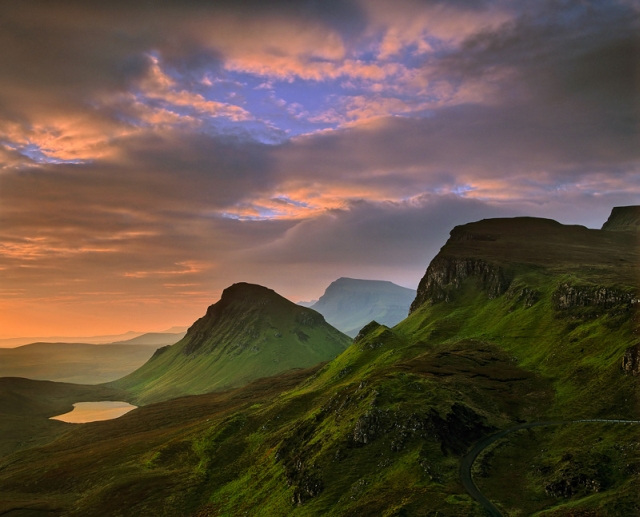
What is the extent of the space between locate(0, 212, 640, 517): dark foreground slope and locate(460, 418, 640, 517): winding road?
1619 mm

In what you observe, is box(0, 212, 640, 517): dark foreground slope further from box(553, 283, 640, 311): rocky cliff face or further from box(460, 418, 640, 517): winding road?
box(460, 418, 640, 517): winding road

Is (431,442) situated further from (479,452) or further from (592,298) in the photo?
(592,298)

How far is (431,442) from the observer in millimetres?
86312

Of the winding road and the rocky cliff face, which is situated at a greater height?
the rocky cliff face

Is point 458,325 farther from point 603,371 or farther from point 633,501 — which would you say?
point 633,501

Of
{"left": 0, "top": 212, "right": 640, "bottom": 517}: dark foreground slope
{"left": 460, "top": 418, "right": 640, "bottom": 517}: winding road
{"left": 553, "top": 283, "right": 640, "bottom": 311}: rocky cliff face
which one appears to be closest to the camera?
{"left": 460, "top": 418, "right": 640, "bottom": 517}: winding road

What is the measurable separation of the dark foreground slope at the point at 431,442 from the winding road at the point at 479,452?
63.7 inches

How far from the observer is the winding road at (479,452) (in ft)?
213

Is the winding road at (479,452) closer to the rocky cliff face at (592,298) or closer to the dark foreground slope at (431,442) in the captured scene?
the dark foreground slope at (431,442)

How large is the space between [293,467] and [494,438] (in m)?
46.1

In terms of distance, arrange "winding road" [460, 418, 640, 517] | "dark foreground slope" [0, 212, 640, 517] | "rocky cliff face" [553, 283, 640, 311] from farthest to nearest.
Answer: "rocky cliff face" [553, 283, 640, 311], "dark foreground slope" [0, 212, 640, 517], "winding road" [460, 418, 640, 517]

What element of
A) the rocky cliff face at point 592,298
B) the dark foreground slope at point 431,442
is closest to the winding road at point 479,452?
the dark foreground slope at point 431,442

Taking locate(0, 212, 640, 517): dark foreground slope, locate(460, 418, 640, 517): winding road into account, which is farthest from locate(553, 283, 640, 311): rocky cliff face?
locate(460, 418, 640, 517): winding road

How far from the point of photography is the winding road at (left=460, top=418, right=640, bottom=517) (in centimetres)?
6497
